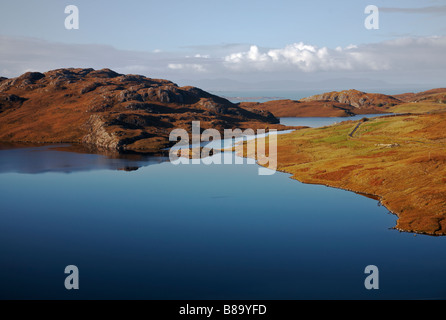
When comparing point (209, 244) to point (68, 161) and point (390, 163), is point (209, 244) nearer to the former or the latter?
point (390, 163)

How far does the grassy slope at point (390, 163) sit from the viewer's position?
3049 inches

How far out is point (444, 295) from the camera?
4634 cm

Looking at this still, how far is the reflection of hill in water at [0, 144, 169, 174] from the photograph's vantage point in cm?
15138

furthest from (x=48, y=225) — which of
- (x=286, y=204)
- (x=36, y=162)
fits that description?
(x=36, y=162)

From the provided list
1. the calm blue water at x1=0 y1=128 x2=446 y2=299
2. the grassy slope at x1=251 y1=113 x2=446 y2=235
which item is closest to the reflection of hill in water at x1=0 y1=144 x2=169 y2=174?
the calm blue water at x1=0 y1=128 x2=446 y2=299

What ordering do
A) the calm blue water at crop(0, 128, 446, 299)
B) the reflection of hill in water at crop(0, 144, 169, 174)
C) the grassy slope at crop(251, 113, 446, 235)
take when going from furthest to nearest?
the reflection of hill in water at crop(0, 144, 169, 174) → the grassy slope at crop(251, 113, 446, 235) → the calm blue water at crop(0, 128, 446, 299)

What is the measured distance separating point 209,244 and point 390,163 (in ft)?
233

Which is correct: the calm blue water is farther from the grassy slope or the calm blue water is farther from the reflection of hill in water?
the reflection of hill in water

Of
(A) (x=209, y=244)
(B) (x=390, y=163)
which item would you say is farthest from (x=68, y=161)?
(B) (x=390, y=163)

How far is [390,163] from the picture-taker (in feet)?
361

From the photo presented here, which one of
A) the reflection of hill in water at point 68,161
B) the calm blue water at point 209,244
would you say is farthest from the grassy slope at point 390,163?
the reflection of hill in water at point 68,161

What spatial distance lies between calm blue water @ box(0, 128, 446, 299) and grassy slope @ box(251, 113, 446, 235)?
516cm
